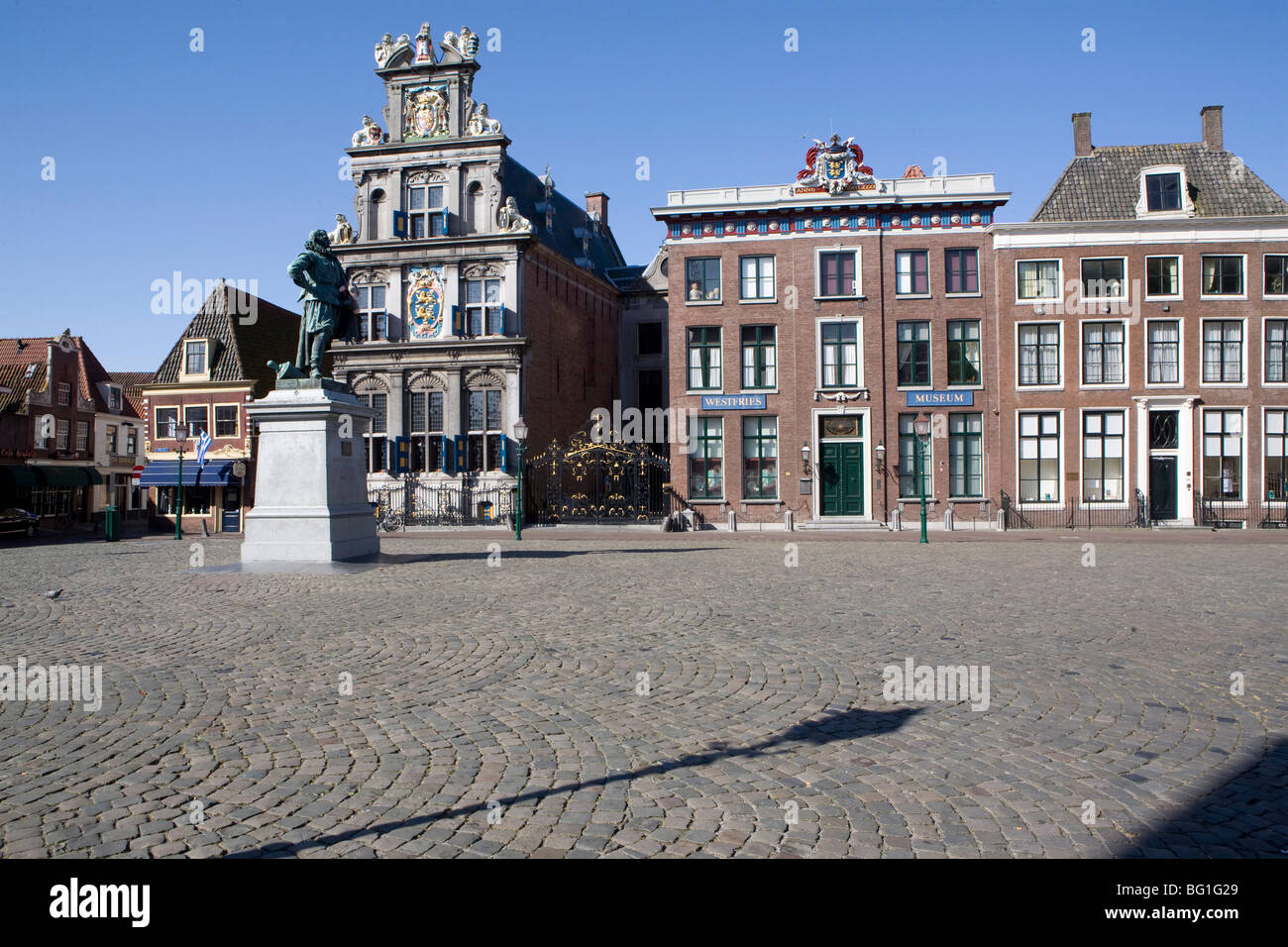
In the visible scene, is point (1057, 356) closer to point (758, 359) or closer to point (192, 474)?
point (758, 359)

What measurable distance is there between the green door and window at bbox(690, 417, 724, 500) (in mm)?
Result: 3971

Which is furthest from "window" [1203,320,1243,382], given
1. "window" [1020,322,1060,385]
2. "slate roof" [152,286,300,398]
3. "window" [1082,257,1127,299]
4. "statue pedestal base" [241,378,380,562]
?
"slate roof" [152,286,300,398]

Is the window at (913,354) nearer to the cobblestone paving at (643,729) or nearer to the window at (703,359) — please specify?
the window at (703,359)

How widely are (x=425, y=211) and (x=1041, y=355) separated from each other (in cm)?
2580

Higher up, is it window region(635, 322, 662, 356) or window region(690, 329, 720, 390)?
window region(635, 322, 662, 356)

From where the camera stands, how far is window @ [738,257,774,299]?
3412 centimetres

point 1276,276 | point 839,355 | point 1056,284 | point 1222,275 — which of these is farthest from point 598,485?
point 1276,276

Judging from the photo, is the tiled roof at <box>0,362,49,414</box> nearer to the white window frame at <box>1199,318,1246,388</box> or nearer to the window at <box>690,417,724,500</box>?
the window at <box>690,417,724,500</box>

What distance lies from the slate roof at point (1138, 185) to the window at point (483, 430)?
2252 cm

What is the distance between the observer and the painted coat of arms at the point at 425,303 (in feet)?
123

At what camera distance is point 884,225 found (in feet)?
109

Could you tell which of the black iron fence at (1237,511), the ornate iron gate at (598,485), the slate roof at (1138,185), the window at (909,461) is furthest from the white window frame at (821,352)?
the black iron fence at (1237,511)

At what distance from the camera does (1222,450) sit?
3155 cm
